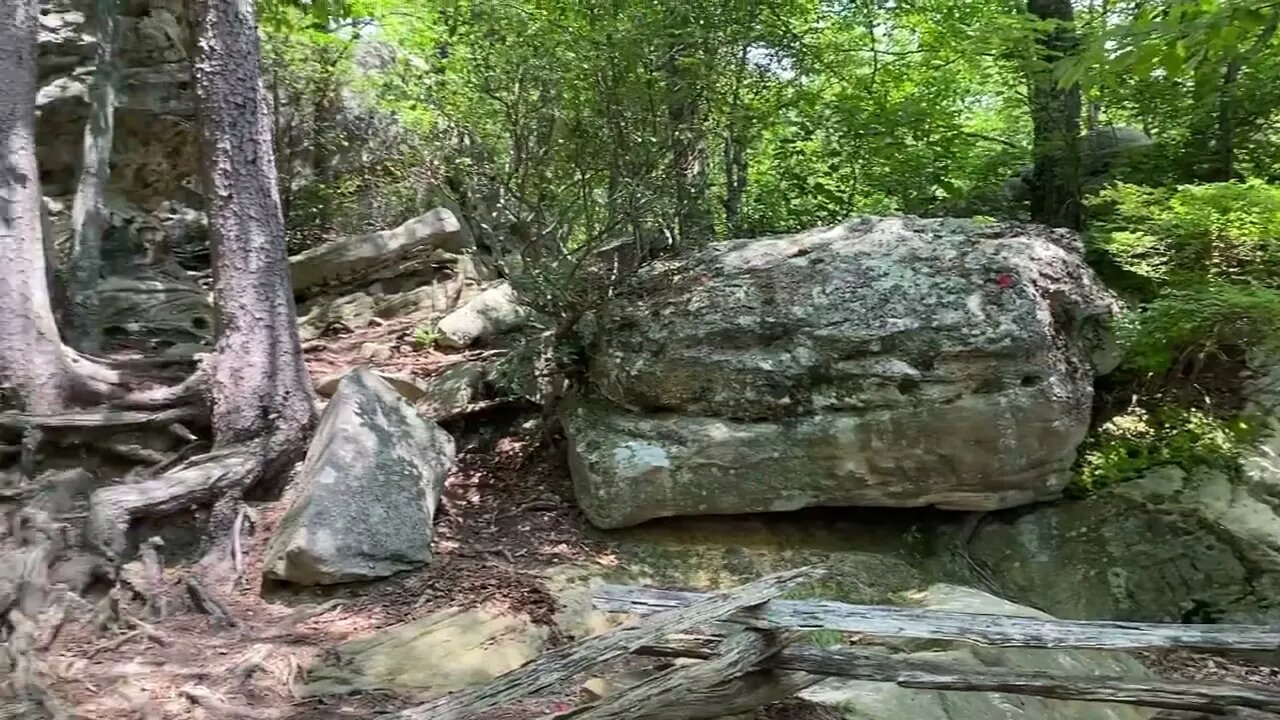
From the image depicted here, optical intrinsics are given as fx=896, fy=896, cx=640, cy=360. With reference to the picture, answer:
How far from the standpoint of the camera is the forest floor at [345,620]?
4.26 m

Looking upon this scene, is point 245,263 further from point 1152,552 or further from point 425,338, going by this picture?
point 1152,552

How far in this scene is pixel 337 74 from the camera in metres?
11.5

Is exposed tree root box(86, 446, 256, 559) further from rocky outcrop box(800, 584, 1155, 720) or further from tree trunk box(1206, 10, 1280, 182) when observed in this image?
tree trunk box(1206, 10, 1280, 182)

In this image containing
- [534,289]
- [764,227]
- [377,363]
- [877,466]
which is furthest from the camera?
[377,363]

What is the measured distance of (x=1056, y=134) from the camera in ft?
27.2

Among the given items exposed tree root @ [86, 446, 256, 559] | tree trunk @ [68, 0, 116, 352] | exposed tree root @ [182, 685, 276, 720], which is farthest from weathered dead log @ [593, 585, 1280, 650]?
tree trunk @ [68, 0, 116, 352]

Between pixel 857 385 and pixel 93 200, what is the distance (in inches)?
310

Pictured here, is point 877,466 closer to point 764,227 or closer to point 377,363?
point 764,227

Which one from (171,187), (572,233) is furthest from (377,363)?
(171,187)

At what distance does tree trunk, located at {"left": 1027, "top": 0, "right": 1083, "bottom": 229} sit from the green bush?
144 cm

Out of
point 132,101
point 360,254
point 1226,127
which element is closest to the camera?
point 1226,127

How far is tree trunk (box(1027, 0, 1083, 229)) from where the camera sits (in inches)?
322

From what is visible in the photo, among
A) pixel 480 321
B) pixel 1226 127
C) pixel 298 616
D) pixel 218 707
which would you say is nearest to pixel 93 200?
pixel 480 321

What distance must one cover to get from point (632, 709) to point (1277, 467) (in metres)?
5.26
